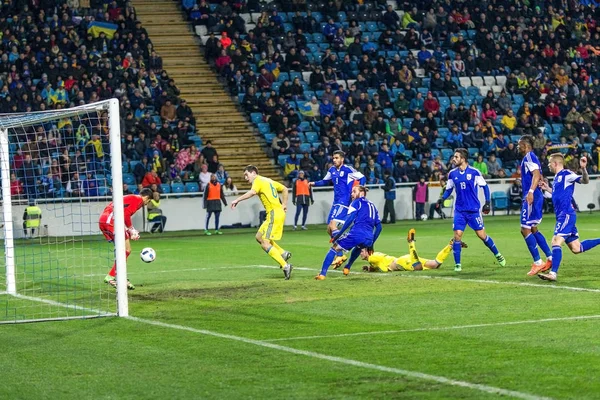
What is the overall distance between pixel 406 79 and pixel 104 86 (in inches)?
508

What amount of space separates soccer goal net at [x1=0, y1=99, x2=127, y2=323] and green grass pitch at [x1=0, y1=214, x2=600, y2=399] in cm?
87

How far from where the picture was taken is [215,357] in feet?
34.7

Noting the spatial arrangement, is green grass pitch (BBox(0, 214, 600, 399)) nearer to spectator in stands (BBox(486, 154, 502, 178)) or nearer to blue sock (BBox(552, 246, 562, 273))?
blue sock (BBox(552, 246, 562, 273))

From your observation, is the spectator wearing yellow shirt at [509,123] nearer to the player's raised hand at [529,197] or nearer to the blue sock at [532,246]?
the blue sock at [532,246]

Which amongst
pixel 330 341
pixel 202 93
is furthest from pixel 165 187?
pixel 330 341

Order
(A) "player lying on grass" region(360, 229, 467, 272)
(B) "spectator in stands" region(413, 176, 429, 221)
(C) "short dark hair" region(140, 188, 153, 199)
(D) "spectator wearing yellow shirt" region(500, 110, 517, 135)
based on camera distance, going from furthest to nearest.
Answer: (D) "spectator wearing yellow shirt" region(500, 110, 517, 135) → (B) "spectator in stands" region(413, 176, 429, 221) → (A) "player lying on grass" region(360, 229, 467, 272) → (C) "short dark hair" region(140, 188, 153, 199)

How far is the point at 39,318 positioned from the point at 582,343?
7108 mm

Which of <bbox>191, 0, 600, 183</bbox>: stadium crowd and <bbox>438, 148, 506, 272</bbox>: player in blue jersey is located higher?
<bbox>191, 0, 600, 183</bbox>: stadium crowd

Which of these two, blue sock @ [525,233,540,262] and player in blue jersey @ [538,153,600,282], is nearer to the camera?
player in blue jersey @ [538,153,600,282]

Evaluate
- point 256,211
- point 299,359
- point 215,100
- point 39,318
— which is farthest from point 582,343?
point 215,100

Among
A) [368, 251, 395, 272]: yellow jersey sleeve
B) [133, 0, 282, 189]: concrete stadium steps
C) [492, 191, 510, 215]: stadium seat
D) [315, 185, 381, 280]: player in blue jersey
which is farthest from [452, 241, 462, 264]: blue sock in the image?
[492, 191, 510, 215]: stadium seat

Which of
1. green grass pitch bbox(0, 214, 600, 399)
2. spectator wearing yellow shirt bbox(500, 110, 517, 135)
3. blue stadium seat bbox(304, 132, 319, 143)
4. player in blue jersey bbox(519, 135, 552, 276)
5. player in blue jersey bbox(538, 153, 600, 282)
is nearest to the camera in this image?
green grass pitch bbox(0, 214, 600, 399)

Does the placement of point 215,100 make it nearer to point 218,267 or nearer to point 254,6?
point 254,6

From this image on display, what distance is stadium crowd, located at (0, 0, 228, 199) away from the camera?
35.2 metres
